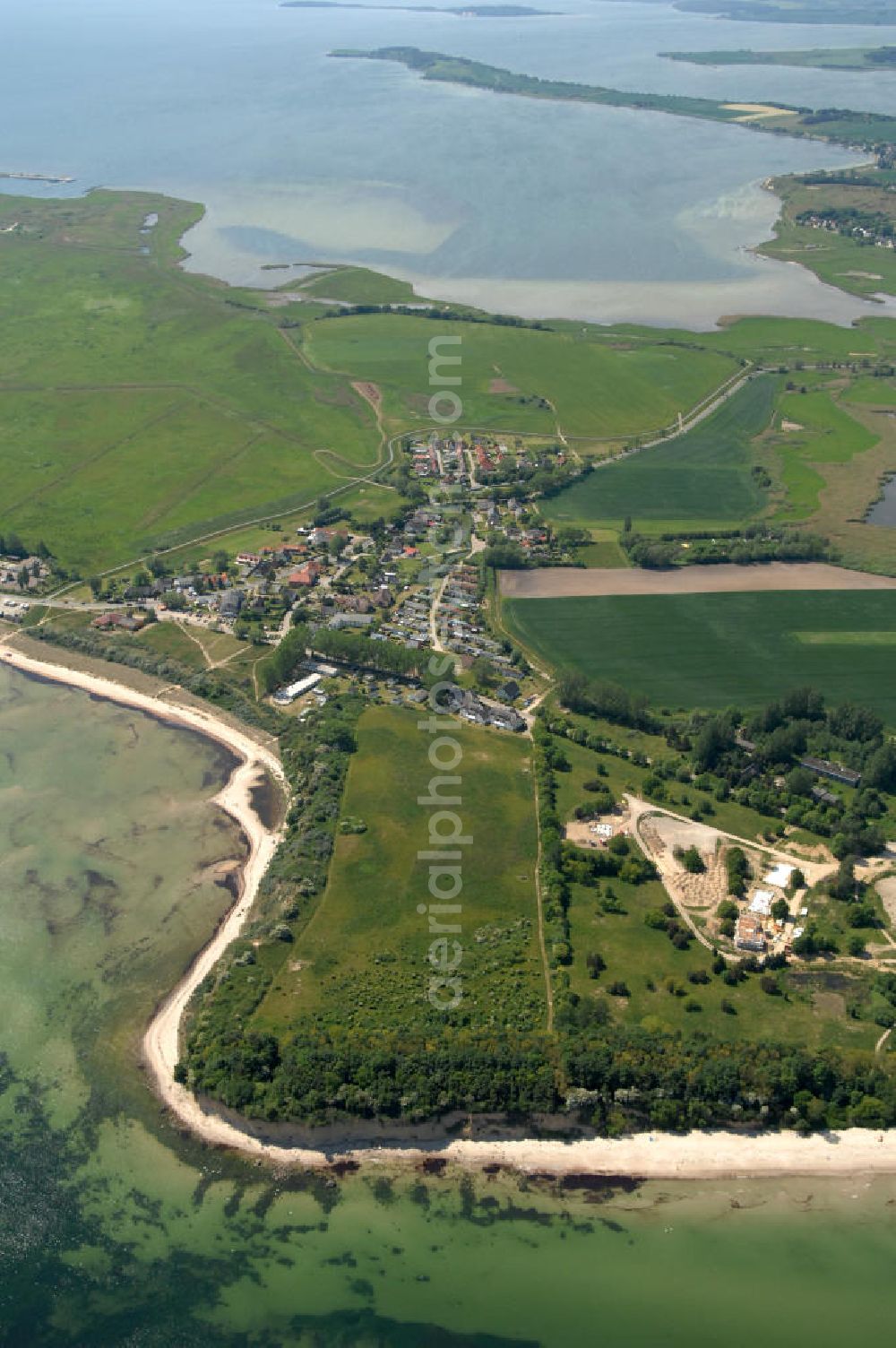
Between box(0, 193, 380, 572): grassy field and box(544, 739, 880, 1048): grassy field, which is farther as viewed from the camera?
box(0, 193, 380, 572): grassy field

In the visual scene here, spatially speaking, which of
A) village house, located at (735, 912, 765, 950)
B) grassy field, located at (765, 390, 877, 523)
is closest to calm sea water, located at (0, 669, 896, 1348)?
village house, located at (735, 912, 765, 950)

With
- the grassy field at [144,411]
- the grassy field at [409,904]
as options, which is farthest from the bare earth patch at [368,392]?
the grassy field at [409,904]

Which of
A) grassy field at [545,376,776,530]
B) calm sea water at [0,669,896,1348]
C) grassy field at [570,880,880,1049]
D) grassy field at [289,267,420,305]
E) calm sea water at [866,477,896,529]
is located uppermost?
grassy field at [289,267,420,305]

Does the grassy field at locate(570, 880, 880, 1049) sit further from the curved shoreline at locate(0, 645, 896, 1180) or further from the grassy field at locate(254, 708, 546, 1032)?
the curved shoreline at locate(0, 645, 896, 1180)

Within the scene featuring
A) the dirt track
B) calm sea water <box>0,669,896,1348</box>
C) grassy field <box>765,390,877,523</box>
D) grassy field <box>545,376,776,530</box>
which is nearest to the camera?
calm sea water <box>0,669,896,1348</box>

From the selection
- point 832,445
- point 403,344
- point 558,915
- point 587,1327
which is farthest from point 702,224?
point 587,1327
